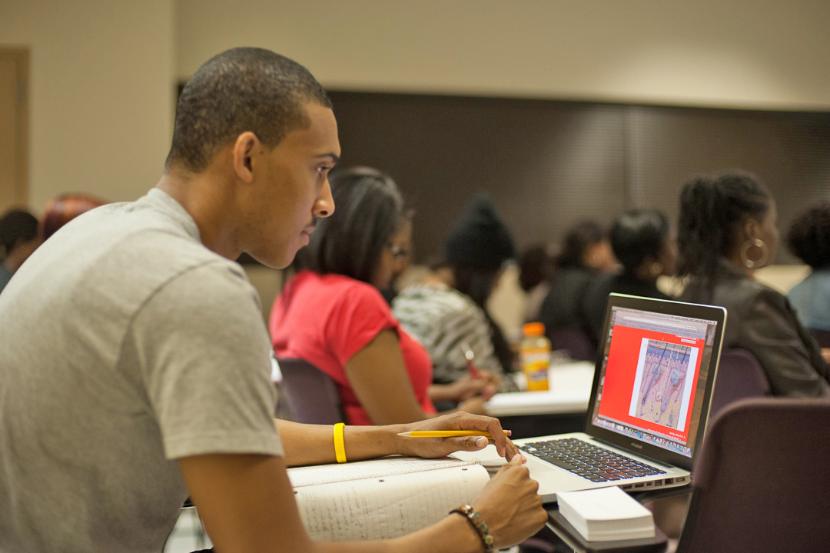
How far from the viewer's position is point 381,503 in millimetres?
1135

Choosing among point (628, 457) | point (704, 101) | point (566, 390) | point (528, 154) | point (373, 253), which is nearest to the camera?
point (628, 457)

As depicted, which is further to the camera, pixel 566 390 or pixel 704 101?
pixel 704 101

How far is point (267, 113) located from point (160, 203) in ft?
0.62

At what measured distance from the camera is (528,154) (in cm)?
548

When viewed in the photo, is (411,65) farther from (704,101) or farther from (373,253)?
(373,253)

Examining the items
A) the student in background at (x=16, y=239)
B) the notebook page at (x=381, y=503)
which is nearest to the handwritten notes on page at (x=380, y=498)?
the notebook page at (x=381, y=503)

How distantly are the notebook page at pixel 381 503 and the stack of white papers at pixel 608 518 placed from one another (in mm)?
153

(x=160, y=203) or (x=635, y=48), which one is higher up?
(x=635, y=48)

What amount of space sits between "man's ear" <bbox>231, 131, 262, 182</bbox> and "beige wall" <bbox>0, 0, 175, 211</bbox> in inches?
141

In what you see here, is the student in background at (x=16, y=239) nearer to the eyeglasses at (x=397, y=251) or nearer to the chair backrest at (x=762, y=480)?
the eyeglasses at (x=397, y=251)

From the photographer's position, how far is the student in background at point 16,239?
3416mm

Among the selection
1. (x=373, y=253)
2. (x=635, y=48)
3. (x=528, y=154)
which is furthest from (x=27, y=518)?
(x=635, y=48)

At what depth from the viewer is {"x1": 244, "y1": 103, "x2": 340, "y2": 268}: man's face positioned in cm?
108

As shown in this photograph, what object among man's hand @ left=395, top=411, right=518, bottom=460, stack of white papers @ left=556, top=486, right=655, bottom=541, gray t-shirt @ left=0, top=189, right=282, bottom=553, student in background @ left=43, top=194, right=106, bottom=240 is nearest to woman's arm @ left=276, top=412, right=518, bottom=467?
man's hand @ left=395, top=411, right=518, bottom=460
